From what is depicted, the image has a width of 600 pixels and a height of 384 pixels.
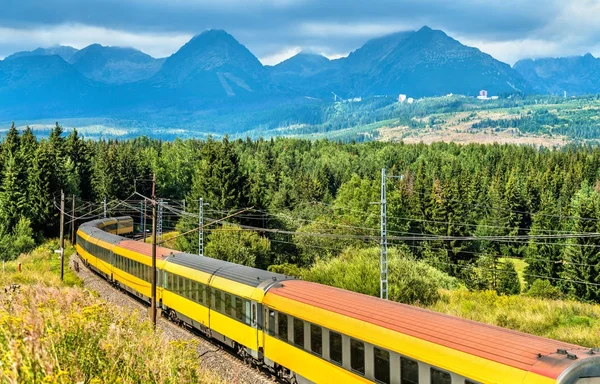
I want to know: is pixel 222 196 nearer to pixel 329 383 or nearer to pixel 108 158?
pixel 108 158

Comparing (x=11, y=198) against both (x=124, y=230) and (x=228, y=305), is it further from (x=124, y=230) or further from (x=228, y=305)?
(x=228, y=305)

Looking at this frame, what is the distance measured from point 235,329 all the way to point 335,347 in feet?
21.7

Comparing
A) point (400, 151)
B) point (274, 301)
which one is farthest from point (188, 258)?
point (400, 151)

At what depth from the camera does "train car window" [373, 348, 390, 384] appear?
1316 centimetres

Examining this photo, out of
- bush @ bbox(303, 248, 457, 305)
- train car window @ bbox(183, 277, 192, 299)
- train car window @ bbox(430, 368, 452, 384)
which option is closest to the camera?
train car window @ bbox(430, 368, 452, 384)

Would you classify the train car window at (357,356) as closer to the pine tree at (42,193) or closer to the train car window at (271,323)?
the train car window at (271,323)

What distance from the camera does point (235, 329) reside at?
20.8 m

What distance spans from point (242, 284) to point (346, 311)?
6.42 meters

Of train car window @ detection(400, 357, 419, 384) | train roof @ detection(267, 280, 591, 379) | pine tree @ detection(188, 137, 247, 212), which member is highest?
pine tree @ detection(188, 137, 247, 212)

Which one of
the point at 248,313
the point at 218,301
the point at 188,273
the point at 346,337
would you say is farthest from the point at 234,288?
the point at 346,337

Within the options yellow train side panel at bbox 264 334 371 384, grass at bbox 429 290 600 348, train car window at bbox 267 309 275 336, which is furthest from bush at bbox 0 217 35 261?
yellow train side panel at bbox 264 334 371 384

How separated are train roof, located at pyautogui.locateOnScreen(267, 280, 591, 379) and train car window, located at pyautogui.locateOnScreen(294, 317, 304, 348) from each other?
0.62 metres

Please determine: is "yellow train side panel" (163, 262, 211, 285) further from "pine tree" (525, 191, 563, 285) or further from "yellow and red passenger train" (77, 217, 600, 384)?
"pine tree" (525, 191, 563, 285)

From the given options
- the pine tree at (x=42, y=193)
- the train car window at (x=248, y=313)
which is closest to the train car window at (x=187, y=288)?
the train car window at (x=248, y=313)
